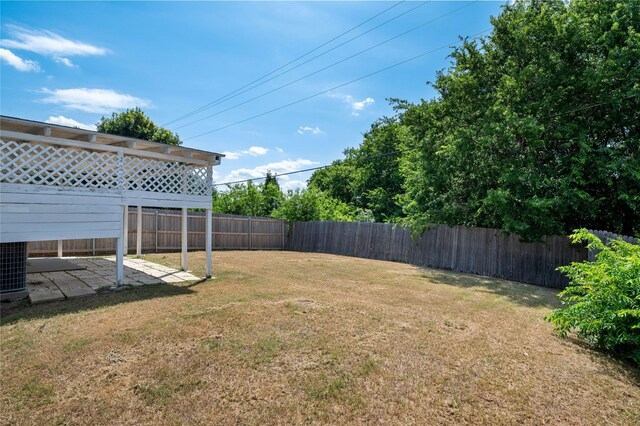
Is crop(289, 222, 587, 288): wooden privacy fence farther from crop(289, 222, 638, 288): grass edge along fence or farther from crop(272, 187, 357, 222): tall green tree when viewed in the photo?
crop(272, 187, 357, 222): tall green tree

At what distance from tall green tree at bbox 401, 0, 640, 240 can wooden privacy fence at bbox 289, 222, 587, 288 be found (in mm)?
676

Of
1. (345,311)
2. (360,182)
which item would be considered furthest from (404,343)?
(360,182)

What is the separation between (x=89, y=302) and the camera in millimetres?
4848

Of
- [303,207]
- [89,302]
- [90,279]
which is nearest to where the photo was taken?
[89,302]

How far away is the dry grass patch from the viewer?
7.89ft

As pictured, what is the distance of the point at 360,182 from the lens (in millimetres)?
24625

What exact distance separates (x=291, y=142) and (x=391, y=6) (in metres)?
10.7

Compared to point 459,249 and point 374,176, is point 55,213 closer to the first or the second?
point 459,249

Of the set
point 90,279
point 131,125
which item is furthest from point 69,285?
point 131,125

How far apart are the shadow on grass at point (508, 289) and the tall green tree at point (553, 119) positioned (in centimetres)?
148

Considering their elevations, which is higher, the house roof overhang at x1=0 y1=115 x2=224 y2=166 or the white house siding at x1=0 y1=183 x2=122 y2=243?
the house roof overhang at x1=0 y1=115 x2=224 y2=166

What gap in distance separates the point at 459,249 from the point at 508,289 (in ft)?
10.4

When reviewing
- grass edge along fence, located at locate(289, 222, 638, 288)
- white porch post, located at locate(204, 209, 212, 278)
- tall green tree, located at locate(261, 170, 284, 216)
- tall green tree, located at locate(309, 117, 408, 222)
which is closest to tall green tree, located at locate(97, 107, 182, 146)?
tall green tree, located at locate(261, 170, 284, 216)

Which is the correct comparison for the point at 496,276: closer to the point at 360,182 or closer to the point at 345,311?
the point at 345,311
